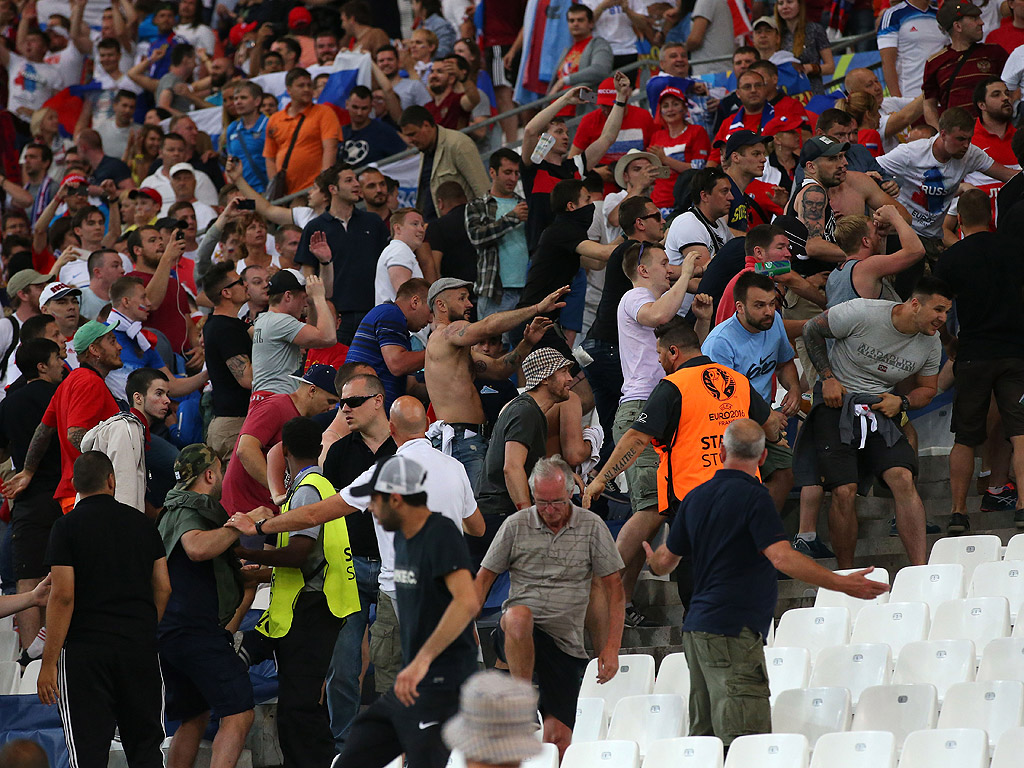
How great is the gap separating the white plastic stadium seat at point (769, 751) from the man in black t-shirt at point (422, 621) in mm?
1097

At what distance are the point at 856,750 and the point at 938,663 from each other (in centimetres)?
108

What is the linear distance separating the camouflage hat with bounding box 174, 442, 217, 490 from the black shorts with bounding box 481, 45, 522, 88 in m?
8.47

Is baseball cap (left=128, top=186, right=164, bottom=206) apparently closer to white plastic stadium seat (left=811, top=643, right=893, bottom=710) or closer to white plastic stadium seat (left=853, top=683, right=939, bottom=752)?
white plastic stadium seat (left=811, top=643, right=893, bottom=710)

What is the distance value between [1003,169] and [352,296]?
4.61 meters

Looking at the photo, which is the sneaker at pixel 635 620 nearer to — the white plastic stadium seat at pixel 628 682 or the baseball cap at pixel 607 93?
the white plastic stadium seat at pixel 628 682

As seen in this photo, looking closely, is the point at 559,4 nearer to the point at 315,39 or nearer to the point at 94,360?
the point at 315,39

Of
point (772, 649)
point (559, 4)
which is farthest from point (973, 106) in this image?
point (772, 649)

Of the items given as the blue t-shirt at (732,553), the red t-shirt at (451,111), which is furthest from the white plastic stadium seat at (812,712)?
the red t-shirt at (451,111)

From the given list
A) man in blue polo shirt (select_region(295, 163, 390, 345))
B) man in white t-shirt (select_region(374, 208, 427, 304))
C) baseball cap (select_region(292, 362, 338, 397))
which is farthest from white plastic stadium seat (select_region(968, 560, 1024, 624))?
man in blue polo shirt (select_region(295, 163, 390, 345))

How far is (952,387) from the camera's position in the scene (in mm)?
9547

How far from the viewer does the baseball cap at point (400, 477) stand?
5445mm

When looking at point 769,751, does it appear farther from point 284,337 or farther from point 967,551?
point 284,337

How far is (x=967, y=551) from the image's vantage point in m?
7.75

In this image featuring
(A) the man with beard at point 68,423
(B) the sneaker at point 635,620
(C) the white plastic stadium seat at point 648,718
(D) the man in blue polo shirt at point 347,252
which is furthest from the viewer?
(D) the man in blue polo shirt at point 347,252
